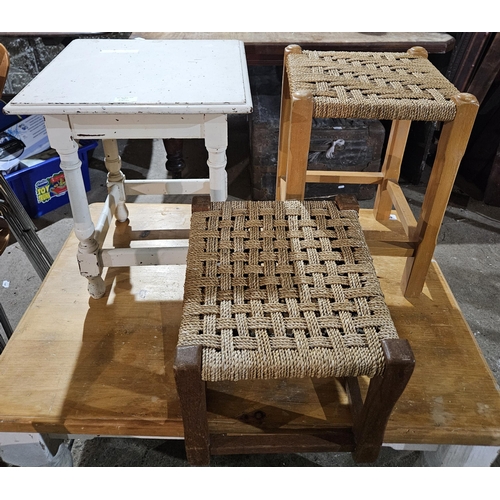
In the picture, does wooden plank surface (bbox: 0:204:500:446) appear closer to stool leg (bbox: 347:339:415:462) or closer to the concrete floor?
stool leg (bbox: 347:339:415:462)

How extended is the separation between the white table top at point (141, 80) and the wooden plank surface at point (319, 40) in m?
0.50

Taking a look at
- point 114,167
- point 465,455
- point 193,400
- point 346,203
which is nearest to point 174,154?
point 114,167

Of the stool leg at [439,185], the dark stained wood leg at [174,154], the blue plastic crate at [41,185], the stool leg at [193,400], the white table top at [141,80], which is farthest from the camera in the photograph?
the dark stained wood leg at [174,154]

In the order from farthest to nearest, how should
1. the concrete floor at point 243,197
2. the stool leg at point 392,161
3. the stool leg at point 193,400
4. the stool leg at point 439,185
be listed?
1. the stool leg at point 392,161
2. the concrete floor at point 243,197
3. the stool leg at point 439,185
4. the stool leg at point 193,400

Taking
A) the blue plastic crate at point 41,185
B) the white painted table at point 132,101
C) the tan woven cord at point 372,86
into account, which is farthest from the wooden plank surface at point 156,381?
the blue plastic crate at point 41,185

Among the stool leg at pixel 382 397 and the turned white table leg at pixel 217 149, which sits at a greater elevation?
the turned white table leg at pixel 217 149

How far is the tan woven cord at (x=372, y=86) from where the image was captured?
3.46 ft

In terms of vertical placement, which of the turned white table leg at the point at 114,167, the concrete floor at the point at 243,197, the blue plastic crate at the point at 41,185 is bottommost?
the concrete floor at the point at 243,197

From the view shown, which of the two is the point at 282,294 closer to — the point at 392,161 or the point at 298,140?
the point at 298,140

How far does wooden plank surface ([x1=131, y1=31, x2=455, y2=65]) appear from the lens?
1.76 metres

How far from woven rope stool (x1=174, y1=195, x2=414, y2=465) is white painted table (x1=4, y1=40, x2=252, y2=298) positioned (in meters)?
0.20

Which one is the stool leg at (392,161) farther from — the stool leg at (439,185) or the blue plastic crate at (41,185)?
the blue plastic crate at (41,185)

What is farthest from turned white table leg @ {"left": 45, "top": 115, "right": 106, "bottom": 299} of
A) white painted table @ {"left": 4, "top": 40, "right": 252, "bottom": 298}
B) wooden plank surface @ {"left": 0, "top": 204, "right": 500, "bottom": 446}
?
wooden plank surface @ {"left": 0, "top": 204, "right": 500, "bottom": 446}

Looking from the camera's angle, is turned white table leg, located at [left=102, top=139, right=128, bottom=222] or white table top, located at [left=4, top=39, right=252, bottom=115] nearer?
white table top, located at [left=4, top=39, right=252, bottom=115]
